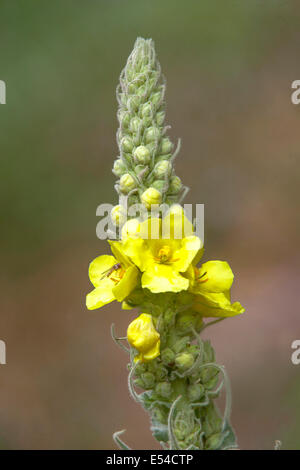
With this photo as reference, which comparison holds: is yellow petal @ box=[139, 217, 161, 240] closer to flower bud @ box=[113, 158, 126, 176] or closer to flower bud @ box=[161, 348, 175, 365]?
flower bud @ box=[113, 158, 126, 176]

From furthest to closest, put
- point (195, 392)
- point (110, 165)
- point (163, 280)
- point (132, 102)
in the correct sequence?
point (110, 165)
point (132, 102)
point (195, 392)
point (163, 280)

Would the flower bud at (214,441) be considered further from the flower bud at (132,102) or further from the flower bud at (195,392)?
the flower bud at (132,102)

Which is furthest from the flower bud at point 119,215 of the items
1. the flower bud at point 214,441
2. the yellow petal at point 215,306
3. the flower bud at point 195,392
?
the flower bud at point 214,441

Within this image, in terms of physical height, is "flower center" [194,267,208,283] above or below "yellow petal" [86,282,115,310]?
above

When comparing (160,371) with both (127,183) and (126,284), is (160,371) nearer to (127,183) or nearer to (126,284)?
(126,284)

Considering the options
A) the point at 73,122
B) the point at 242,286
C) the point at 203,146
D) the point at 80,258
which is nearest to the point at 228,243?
the point at 242,286

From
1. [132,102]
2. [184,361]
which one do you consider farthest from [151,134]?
[184,361]

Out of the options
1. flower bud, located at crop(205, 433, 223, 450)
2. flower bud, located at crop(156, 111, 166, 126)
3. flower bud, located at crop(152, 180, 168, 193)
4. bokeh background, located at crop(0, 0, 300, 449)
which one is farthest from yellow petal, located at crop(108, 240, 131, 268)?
bokeh background, located at crop(0, 0, 300, 449)

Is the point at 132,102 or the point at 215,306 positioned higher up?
the point at 132,102
